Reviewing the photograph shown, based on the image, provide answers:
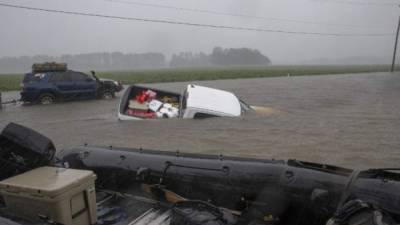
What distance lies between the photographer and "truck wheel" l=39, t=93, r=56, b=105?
2200cm

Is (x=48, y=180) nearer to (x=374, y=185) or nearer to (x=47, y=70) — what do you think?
(x=374, y=185)

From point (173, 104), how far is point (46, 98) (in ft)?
34.8

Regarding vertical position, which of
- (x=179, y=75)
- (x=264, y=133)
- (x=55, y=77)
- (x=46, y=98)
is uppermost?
(x=55, y=77)

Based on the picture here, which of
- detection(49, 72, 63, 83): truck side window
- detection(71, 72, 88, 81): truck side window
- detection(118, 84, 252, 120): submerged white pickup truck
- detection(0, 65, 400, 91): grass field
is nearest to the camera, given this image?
detection(118, 84, 252, 120): submerged white pickup truck

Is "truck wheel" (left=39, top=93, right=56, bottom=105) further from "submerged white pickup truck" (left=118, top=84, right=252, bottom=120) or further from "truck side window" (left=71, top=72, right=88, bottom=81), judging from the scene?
"submerged white pickup truck" (left=118, top=84, right=252, bottom=120)

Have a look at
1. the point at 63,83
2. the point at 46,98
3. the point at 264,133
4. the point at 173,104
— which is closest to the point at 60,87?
the point at 63,83

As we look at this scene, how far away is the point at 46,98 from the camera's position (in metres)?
22.1

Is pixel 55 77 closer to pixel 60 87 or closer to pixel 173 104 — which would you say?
pixel 60 87

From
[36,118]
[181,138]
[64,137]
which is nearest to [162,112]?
[181,138]

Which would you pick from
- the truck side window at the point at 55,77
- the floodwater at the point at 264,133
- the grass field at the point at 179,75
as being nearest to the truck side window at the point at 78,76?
the truck side window at the point at 55,77

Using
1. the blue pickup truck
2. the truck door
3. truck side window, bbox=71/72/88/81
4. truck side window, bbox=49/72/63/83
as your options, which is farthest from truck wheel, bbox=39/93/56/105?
truck side window, bbox=71/72/88/81

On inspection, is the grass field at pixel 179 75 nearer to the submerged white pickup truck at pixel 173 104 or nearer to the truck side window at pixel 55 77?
the truck side window at pixel 55 77

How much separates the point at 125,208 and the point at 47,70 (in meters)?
19.6

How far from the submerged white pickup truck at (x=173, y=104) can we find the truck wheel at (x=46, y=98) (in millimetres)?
9808
